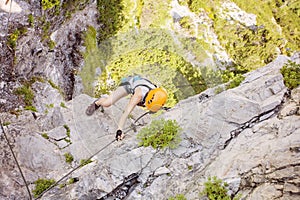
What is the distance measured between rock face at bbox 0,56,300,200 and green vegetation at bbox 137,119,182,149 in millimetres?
41

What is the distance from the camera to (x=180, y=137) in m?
2.31

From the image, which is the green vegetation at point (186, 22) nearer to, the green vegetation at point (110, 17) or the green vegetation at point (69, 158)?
the green vegetation at point (110, 17)

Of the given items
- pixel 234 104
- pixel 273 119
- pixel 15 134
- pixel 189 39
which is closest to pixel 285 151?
pixel 273 119

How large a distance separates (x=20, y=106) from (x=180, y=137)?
111 centimetres

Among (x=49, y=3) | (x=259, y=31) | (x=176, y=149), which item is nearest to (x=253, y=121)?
(x=176, y=149)

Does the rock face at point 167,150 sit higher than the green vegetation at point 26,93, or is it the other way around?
the green vegetation at point 26,93

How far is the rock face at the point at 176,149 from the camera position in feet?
7.04

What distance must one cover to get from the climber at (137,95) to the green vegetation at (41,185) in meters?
0.66

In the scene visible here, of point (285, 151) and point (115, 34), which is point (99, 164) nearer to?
point (115, 34)

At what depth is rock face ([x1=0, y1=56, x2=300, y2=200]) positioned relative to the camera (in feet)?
7.04

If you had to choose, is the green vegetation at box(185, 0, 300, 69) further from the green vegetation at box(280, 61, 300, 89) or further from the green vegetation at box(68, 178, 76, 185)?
the green vegetation at box(68, 178, 76, 185)

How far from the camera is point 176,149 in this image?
236cm

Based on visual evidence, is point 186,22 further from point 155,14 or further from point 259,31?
point 259,31

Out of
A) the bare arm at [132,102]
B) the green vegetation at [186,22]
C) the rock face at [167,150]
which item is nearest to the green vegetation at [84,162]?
the rock face at [167,150]
